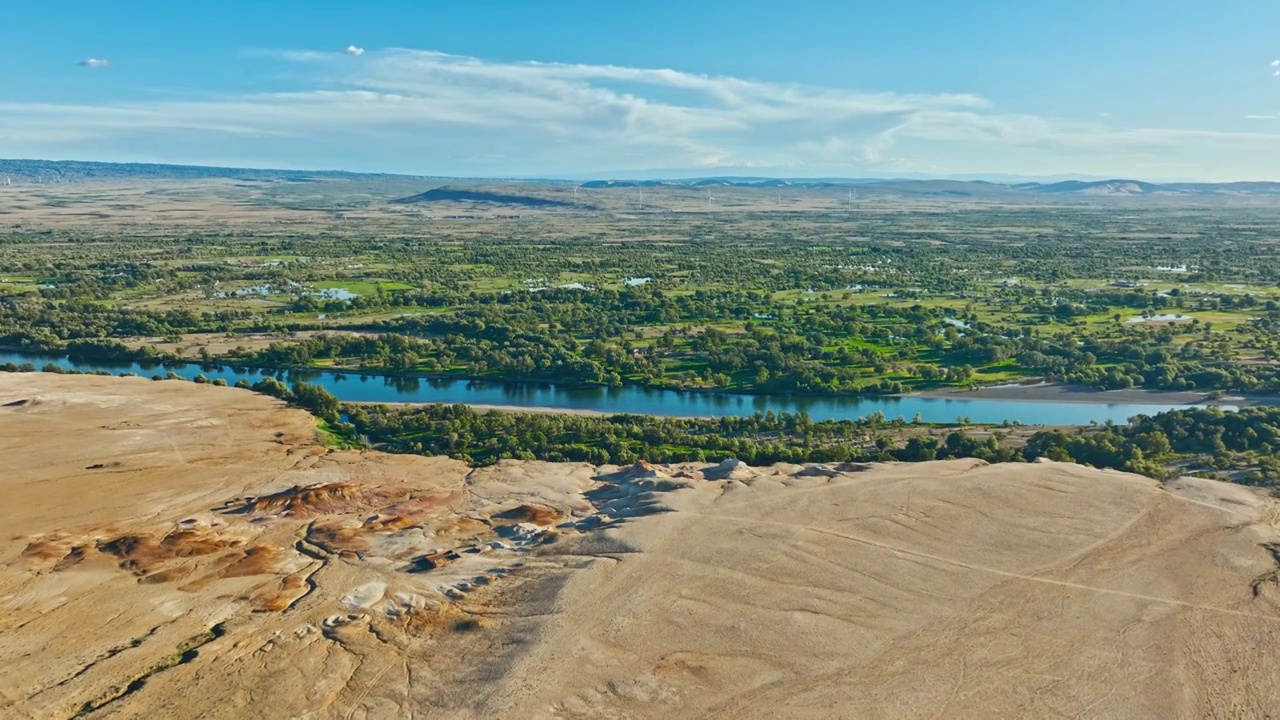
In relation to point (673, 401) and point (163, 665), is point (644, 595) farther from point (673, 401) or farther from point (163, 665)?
point (673, 401)

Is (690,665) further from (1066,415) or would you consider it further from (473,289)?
(473,289)

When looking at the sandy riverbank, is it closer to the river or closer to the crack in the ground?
the river


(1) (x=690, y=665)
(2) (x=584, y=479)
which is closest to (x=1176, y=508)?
(1) (x=690, y=665)

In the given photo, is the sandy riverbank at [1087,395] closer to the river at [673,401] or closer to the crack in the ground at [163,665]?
the river at [673,401]

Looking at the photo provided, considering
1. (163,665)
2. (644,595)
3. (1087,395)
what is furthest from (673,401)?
(163,665)

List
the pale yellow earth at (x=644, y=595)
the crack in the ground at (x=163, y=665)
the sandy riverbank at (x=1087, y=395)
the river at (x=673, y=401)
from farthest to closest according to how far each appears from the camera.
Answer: the sandy riverbank at (x=1087, y=395) < the river at (x=673, y=401) < the pale yellow earth at (x=644, y=595) < the crack in the ground at (x=163, y=665)

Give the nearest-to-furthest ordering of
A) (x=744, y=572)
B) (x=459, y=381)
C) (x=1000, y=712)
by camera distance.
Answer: (x=1000, y=712), (x=744, y=572), (x=459, y=381)

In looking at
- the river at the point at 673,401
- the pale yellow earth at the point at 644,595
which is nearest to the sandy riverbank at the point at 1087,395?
the river at the point at 673,401
